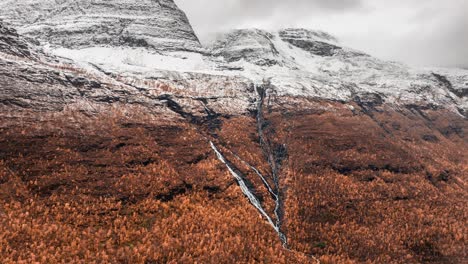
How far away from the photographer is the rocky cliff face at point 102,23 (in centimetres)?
9975

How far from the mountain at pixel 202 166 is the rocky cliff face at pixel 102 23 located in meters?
1.32

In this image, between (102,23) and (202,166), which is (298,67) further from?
(202,166)

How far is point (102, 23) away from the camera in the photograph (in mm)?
104438

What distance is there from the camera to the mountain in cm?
3803

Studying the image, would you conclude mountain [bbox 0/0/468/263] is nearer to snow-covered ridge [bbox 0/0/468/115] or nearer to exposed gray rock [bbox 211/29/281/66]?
snow-covered ridge [bbox 0/0/468/115]

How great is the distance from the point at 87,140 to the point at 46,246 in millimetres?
19301

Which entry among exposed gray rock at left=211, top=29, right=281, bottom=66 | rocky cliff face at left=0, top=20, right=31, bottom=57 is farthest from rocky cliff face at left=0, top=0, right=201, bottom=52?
rocky cliff face at left=0, top=20, right=31, bottom=57

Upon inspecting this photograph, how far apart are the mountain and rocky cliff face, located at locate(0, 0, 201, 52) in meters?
1.32

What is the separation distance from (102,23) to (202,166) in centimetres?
7178

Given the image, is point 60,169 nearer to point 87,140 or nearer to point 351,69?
point 87,140

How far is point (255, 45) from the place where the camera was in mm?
123688

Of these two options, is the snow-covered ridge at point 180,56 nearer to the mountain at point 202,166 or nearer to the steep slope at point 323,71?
the steep slope at point 323,71

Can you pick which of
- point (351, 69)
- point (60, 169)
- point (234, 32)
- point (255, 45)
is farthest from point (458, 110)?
point (60, 169)

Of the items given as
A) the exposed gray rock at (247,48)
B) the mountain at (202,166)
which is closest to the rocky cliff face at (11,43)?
the mountain at (202,166)
